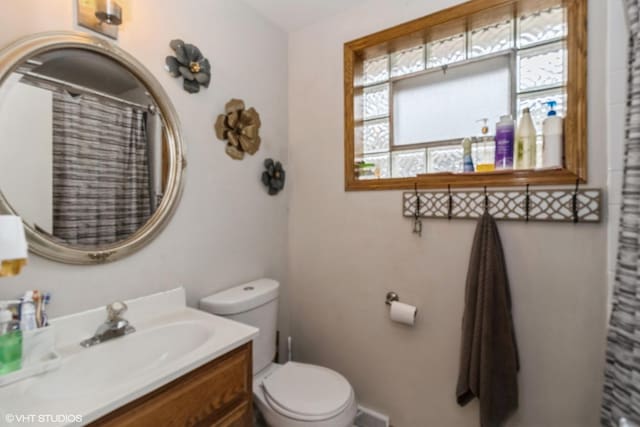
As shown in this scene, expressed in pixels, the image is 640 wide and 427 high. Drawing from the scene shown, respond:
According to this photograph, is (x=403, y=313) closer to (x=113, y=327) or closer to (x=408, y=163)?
(x=408, y=163)

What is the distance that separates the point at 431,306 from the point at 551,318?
1.58 feet

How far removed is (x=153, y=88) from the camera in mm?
1270

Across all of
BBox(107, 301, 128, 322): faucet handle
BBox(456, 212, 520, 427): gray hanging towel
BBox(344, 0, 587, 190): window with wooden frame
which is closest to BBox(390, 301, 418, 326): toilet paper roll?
BBox(456, 212, 520, 427): gray hanging towel

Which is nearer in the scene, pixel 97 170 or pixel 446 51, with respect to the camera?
pixel 97 170

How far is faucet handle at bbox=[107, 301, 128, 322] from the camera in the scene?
1.12 meters

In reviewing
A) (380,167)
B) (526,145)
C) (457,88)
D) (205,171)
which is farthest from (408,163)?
(205,171)

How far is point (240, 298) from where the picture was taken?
4.78 feet

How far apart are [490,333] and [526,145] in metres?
0.81

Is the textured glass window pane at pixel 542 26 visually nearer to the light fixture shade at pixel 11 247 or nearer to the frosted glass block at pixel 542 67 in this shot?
the frosted glass block at pixel 542 67

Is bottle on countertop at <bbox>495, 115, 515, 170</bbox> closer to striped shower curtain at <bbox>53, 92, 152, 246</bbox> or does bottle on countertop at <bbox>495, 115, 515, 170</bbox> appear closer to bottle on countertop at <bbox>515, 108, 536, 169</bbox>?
bottle on countertop at <bbox>515, 108, 536, 169</bbox>

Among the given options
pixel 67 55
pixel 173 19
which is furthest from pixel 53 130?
pixel 173 19

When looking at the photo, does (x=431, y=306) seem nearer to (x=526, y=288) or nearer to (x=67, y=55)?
(x=526, y=288)

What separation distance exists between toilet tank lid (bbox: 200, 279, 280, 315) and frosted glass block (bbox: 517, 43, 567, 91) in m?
1.56

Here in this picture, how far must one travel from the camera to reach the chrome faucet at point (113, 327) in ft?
3.47
